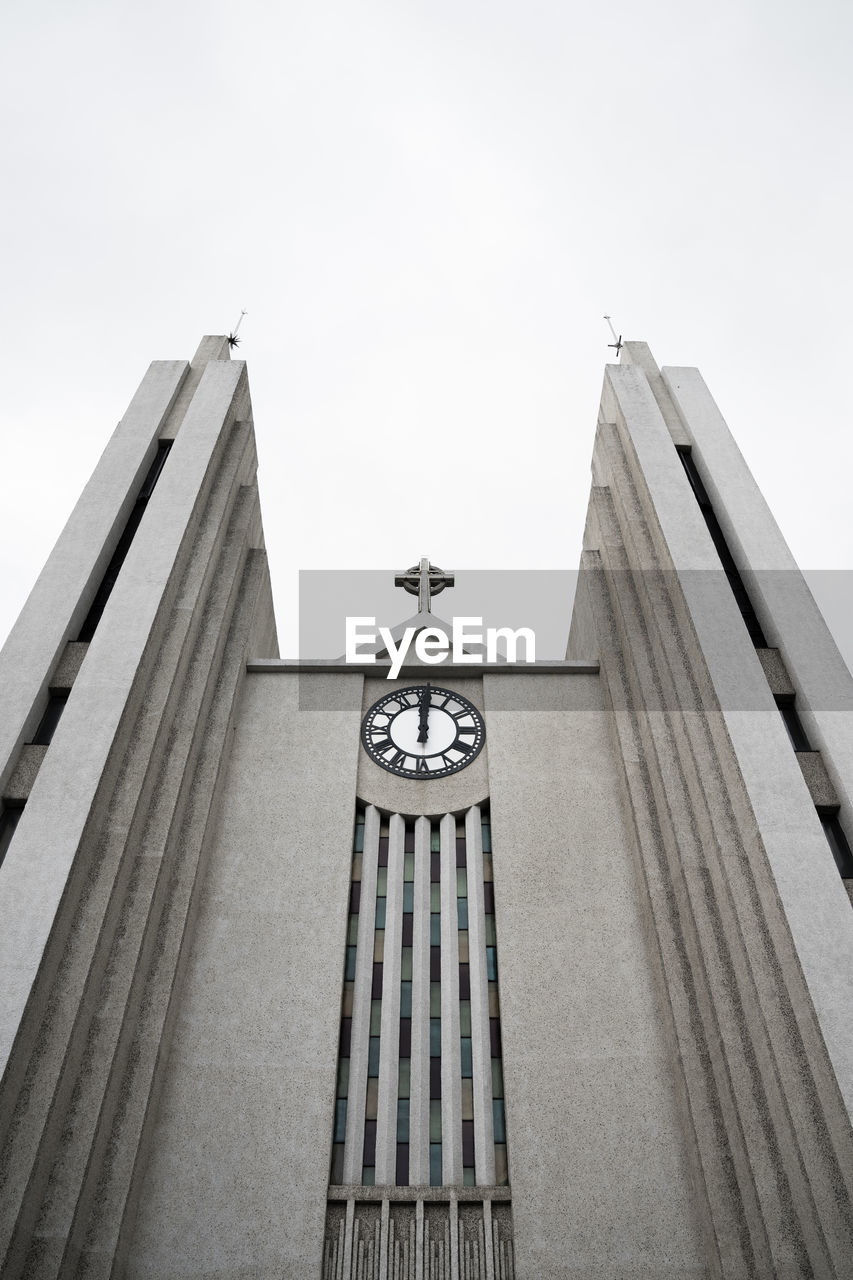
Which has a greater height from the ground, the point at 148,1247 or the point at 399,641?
the point at 399,641

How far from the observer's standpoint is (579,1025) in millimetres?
14750

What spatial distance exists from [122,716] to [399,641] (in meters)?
7.82

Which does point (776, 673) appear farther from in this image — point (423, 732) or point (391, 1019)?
point (391, 1019)

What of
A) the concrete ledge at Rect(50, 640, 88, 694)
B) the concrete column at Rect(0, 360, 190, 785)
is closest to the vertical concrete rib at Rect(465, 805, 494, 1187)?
the concrete ledge at Rect(50, 640, 88, 694)

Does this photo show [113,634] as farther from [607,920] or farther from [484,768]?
[607,920]

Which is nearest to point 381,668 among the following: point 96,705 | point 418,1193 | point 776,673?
point 96,705

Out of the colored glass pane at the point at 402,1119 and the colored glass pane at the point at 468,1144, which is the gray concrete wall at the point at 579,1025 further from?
the colored glass pane at the point at 402,1119

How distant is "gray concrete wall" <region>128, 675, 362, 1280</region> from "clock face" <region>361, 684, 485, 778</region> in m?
0.58

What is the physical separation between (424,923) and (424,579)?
8.91 meters

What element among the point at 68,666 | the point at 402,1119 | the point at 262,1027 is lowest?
the point at 402,1119

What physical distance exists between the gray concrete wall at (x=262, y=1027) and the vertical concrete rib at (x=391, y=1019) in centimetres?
79

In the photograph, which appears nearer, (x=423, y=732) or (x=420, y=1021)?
(x=420, y=1021)

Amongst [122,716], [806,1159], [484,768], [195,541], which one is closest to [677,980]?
[806,1159]

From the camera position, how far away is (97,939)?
12773 mm
